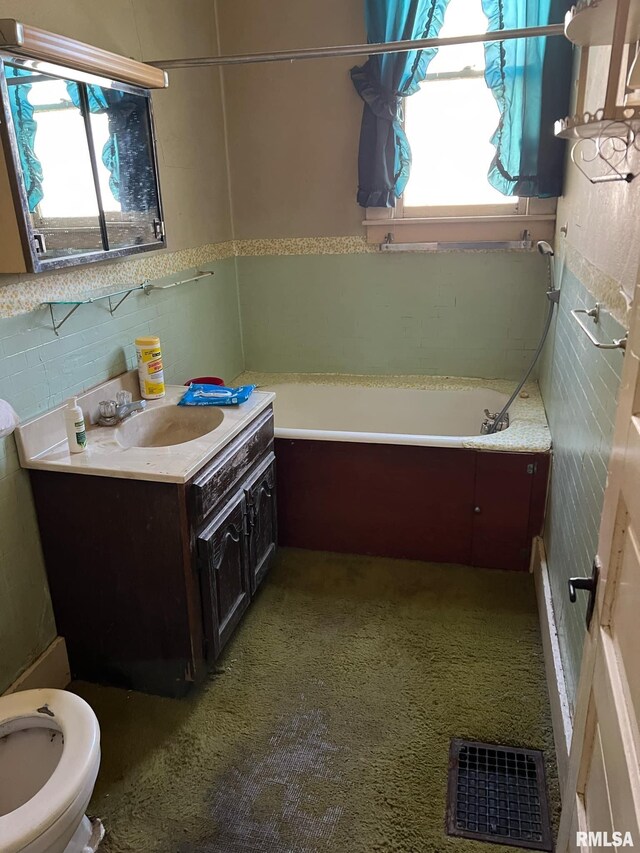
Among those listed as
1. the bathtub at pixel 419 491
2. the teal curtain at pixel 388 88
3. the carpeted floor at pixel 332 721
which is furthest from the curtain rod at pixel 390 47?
the carpeted floor at pixel 332 721

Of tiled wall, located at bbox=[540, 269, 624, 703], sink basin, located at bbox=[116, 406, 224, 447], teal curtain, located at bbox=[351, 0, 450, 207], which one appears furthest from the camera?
teal curtain, located at bbox=[351, 0, 450, 207]

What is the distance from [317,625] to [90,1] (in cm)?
223

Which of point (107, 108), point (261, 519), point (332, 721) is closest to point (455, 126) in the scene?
point (107, 108)

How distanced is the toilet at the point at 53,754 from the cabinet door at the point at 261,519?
0.88 metres

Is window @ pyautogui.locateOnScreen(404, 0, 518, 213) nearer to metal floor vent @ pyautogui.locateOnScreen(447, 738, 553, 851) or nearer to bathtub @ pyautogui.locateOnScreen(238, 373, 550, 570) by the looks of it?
bathtub @ pyautogui.locateOnScreen(238, 373, 550, 570)

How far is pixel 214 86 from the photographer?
9.91 feet

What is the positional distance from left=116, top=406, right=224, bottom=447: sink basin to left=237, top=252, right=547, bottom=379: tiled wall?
126 centimetres

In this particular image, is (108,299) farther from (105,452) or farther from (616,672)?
(616,672)

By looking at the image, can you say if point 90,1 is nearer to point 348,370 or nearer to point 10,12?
point 10,12

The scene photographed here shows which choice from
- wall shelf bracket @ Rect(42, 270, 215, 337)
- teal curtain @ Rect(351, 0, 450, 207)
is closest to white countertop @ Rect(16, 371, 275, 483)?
wall shelf bracket @ Rect(42, 270, 215, 337)

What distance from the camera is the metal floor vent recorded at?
158 cm

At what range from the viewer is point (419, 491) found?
260 cm

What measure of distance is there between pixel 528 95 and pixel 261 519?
2.05 m

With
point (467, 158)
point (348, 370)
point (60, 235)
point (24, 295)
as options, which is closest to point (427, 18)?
point (467, 158)
